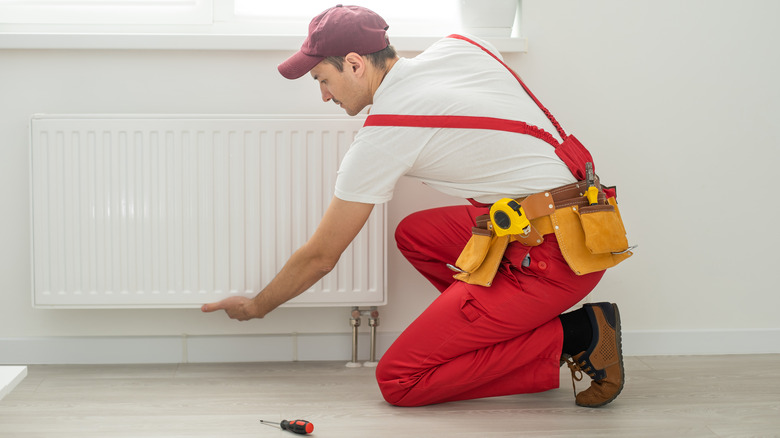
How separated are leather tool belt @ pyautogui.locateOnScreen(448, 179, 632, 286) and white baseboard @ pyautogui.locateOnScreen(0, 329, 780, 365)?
0.62 metres

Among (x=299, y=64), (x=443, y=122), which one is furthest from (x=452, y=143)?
(x=299, y=64)

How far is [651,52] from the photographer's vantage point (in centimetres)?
209

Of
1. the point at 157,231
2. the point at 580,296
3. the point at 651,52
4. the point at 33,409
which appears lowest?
the point at 33,409

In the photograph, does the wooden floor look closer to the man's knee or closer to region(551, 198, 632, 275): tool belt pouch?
the man's knee

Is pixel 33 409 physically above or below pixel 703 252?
below

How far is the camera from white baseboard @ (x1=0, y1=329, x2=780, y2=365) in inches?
80.3

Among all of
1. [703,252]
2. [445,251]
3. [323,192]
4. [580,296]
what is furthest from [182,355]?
[703,252]

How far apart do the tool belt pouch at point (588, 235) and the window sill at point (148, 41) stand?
75 centimetres

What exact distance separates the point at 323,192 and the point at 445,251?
0.37m

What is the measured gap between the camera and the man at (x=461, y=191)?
156 centimetres

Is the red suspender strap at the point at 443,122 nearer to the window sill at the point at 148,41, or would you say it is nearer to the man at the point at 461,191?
the man at the point at 461,191

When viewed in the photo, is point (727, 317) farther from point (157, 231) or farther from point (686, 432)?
point (157, 231)

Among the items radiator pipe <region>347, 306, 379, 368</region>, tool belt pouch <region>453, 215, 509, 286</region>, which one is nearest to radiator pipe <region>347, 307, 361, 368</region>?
radiator pipe <region>347, 306, 379, 368</region>

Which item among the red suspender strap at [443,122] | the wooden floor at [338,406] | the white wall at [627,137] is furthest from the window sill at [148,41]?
the wooden floor at [338,406]
